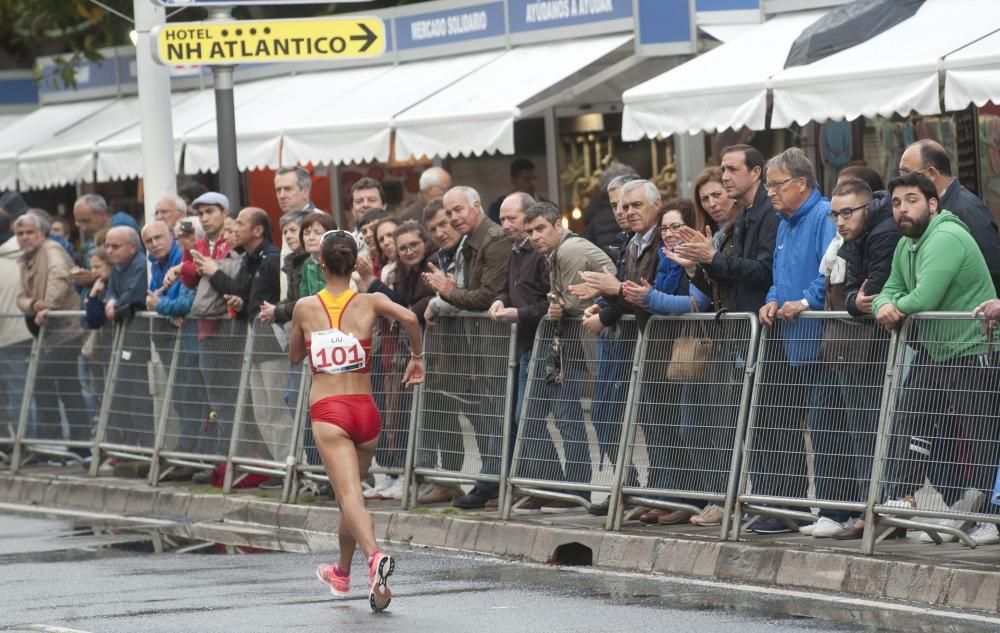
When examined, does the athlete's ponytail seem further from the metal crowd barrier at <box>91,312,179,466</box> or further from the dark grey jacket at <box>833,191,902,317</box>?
the metal crowd barrier at <box>91,312,179,466</box>

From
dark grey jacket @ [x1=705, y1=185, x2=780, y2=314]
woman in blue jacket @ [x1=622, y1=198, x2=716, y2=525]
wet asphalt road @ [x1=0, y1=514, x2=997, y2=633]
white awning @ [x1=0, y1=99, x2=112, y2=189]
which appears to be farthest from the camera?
white awning @ [x1=0, y1=99, x2=112, y2=189]

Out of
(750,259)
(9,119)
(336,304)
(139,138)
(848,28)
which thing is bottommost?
(336,304)

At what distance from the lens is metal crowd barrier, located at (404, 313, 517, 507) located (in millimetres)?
12125

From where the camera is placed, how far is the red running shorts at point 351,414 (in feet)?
33.2

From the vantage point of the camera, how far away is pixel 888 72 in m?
13.5

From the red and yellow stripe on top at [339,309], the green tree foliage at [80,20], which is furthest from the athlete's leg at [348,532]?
the green tree foliage at [80,20]

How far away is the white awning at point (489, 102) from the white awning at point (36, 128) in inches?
274

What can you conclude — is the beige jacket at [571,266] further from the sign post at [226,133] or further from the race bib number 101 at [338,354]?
the sign post at [226,133]

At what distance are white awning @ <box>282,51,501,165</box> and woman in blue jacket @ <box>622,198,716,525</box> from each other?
7041 mm

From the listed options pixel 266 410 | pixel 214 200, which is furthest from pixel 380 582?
pixel 214 200

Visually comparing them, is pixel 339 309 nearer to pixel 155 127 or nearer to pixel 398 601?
pixel 398 601

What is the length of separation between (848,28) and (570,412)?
439 centimetres

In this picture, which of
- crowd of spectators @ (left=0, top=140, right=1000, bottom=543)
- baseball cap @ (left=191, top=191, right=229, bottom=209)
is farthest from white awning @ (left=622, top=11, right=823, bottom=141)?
baseball cap @ (left=191, top=191, right=229, bottom=209)

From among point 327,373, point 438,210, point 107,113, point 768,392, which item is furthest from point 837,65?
point 107,113
